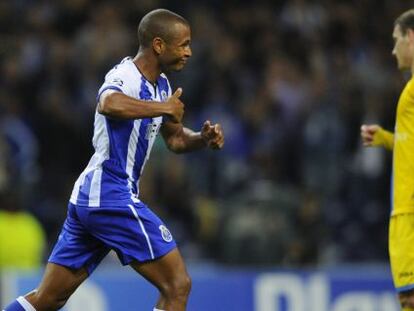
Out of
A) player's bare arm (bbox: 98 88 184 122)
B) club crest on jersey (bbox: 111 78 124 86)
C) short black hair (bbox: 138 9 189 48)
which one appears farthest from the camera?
short black hair (bbox: 138 9 189 48)

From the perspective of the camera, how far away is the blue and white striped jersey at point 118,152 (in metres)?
6.72

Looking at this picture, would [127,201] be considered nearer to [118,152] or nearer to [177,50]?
[118,152]

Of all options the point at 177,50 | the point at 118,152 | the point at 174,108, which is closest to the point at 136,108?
the point at 174,108

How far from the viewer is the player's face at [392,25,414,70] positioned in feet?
23.6

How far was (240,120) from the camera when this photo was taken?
13.0 metres

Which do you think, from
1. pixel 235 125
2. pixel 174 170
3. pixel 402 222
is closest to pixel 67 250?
pixel 402 222

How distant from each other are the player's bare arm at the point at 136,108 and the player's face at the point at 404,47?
1.56 m

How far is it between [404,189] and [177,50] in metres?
1.59

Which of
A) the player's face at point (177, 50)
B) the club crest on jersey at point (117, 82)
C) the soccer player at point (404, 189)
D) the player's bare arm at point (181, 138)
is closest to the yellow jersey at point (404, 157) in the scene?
the soccer player at point (404, 189)

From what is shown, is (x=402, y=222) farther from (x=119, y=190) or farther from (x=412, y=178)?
(x=119, y=190)

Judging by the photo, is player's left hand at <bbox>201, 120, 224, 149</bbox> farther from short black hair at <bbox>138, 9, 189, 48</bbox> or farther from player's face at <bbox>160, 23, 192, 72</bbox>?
short black hair at <bbox>138, 9, 189, 48</bbox>

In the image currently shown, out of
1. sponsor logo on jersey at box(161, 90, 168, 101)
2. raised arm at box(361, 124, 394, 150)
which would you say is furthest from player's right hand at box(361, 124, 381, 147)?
sponsor logo on jersey at box(161, 90, 168, 101)

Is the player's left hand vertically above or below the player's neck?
below

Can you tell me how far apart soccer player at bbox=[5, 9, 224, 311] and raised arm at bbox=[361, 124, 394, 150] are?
119 centimetres
